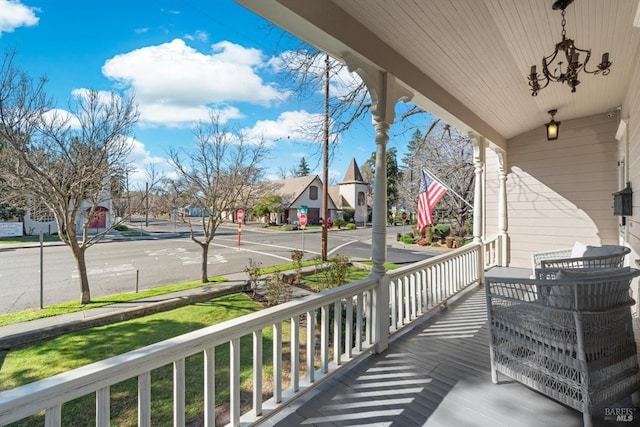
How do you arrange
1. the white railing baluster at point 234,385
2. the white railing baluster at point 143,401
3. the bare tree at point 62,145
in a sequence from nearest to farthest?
the white railing baluster at point 143,401 < the white railing baluster at point 234,385 < the bare tree at point 62,145

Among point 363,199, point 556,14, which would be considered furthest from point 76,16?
point 363,199

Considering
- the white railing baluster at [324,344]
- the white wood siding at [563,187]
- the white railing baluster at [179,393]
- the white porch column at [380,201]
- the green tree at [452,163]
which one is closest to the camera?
the white railing baluster at [179,393]

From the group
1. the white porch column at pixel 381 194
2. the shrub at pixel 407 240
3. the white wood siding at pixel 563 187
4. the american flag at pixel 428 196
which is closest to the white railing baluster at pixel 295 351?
the white porch column at pixel 381 194

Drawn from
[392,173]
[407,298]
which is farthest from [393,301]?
[392,173]

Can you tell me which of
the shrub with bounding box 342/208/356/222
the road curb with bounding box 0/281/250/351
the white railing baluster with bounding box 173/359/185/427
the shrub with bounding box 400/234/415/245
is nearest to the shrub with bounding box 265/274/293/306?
the road curb with bounding box 0/281/250/351

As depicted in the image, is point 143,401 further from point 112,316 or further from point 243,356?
point 112,316

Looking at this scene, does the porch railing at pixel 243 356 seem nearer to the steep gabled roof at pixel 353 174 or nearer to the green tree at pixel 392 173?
the green tree at pixel 392 173

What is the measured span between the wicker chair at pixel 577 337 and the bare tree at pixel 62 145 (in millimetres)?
7234

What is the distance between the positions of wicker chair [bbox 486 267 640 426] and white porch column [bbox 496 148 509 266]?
4414 millimetres

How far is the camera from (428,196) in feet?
17.1

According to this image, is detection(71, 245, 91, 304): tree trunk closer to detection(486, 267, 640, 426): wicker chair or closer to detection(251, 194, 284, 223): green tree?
detection(486, 267, 640, 426): wicker chair

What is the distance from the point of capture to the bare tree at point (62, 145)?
5.27 m

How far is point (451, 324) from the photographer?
3.49 meters

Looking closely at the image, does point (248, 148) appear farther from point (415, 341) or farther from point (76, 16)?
point (415, 341)
